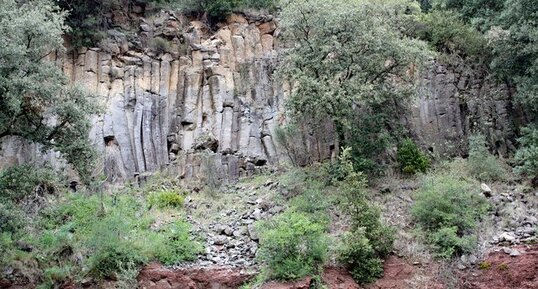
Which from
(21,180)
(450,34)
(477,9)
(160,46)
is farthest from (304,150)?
(21,180)

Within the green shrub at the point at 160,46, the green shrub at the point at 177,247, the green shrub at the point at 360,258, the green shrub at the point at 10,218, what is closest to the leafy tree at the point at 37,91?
the green shrub at the point at 10,218

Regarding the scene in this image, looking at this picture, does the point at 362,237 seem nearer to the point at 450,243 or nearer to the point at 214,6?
the point at 450,243

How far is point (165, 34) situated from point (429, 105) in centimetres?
1137

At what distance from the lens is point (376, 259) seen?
15938 mm

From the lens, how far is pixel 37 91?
16328mm

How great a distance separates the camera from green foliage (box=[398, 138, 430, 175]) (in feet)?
66.6

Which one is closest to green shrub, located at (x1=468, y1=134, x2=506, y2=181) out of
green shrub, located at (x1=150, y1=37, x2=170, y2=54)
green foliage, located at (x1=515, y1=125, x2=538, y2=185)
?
green foliage, located at (x1=515, y1=125, x2=538, y2=185)

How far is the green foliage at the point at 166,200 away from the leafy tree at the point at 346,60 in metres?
4.76

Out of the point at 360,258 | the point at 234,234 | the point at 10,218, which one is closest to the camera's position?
the point at 10,218

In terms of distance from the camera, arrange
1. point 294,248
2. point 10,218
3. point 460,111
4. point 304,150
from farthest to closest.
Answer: point 460,111 < point 304,150 < point 294,248 < point 10,218

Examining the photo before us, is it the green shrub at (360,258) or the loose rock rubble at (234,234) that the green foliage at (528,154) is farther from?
the loose rock rubble at (234,234)

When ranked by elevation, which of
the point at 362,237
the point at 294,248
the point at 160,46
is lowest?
the point at 294,248

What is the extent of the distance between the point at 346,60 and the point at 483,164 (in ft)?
18.6

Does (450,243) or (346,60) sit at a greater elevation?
(346,60)
